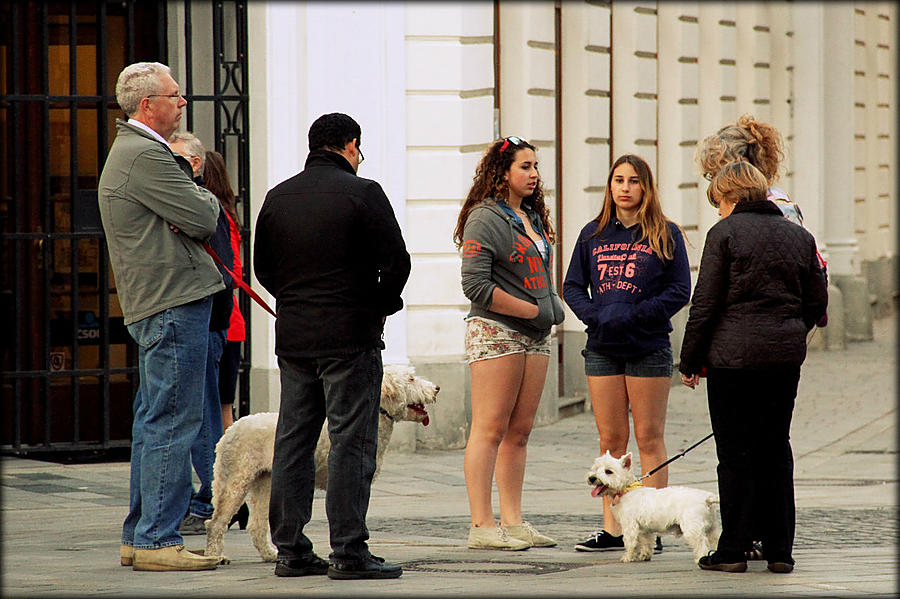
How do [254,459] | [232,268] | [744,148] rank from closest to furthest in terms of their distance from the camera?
[254,459]
[744,148]
[232,268]

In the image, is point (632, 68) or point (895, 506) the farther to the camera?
point (632, 68)

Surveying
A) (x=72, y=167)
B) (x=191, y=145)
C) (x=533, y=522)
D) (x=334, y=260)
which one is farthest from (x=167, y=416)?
(x=72, y=167)

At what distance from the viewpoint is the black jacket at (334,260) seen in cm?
655

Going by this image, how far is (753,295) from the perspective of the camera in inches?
269

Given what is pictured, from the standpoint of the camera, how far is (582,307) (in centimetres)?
796

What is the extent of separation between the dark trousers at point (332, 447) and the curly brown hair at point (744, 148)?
2.07 metres

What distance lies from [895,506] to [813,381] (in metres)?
7.88

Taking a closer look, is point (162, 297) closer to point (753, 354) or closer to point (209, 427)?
point (209, 427)

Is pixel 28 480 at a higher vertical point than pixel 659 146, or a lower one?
lower

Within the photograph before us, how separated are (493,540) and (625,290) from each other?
4.67ft

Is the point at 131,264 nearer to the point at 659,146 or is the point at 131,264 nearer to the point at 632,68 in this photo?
the point at 632,68

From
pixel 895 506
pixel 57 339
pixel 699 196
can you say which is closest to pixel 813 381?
pixel 699 196

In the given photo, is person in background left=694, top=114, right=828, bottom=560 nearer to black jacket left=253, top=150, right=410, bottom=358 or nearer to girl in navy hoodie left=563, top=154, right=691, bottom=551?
girl in navy hoodie left=563, top=154, right=691, bottom=551

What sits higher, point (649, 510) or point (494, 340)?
point (494, 340)
